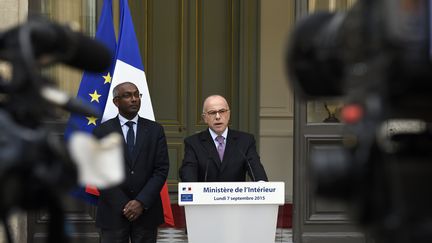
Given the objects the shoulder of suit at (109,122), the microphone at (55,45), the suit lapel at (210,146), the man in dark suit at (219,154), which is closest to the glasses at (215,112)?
the man in dark suit at (219,154)

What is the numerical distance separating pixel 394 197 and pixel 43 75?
0.81 m

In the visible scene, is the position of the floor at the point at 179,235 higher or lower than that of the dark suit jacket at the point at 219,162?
lower

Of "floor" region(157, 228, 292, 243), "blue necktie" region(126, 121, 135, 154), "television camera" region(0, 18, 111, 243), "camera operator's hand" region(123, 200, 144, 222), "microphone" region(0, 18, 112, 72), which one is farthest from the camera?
"floor" region(157, 228, 292, 243)

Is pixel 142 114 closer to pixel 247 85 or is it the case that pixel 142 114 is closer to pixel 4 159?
pixel 247 85

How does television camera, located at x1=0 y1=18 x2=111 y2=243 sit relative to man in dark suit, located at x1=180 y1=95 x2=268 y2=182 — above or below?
above

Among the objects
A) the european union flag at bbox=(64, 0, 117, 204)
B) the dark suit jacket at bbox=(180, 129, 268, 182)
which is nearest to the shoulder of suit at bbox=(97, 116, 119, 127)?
the european union flag at bbox=(64, 0, 117, 204)

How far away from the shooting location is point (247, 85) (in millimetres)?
11492

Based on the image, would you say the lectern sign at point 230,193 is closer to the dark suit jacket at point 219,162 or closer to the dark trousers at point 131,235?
the dark suit jacket at point 219,162

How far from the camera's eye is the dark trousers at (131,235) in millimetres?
6617

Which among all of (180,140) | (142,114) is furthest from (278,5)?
(142,114)

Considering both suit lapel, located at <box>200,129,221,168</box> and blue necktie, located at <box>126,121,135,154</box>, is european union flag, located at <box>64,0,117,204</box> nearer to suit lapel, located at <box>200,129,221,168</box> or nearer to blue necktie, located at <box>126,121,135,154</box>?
blue necktie, located at <box>126,121,135,154</box>

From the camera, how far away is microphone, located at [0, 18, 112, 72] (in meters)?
1.92

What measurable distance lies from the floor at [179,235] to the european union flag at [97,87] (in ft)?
7.18

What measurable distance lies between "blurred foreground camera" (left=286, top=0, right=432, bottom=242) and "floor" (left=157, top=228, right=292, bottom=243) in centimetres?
730
